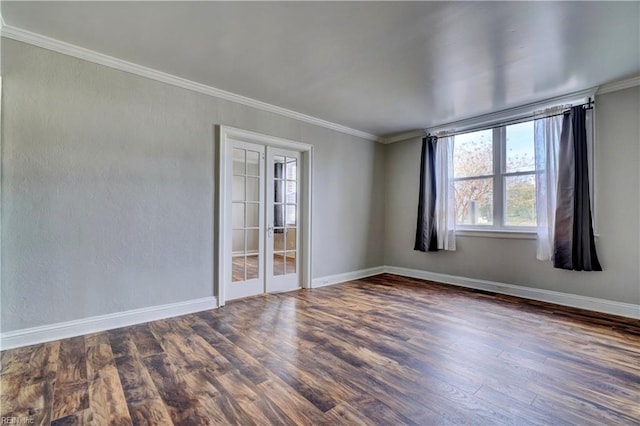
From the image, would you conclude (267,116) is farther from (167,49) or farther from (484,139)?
(484,139)

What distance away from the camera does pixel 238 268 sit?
13.3 feet

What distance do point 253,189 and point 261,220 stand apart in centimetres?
46

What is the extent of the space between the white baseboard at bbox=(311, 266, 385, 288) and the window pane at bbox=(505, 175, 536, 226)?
93.9 inches

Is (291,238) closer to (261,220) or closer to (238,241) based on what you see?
(261,220)

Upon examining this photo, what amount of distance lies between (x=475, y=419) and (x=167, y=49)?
12.1ft

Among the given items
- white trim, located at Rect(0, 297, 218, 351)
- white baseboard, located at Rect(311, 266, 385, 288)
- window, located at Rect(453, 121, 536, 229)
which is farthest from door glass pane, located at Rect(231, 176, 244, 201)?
window, located at Rect(453, 121, 536, 229)

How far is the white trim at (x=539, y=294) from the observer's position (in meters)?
3.37

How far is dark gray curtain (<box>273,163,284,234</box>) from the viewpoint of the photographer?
14.4 feet

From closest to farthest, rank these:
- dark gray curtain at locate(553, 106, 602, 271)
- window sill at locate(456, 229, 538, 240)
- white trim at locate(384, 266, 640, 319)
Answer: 1. white trim at locate(384, 266, 640, 319)
2. dark gray curtain at locate(553, 106, 602, 271)
3. window sill at locate(456, 229, 538, 240)

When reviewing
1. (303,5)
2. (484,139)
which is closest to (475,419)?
(303,5)

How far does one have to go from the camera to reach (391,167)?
584cm

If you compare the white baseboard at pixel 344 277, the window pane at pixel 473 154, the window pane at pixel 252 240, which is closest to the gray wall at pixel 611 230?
the window pane at pixel 473 154

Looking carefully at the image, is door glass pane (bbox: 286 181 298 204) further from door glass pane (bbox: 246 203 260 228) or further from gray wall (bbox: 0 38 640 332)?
gray wall (bbox: 0 38 640 332)

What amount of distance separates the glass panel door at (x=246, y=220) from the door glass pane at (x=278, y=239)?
223 millimetres
